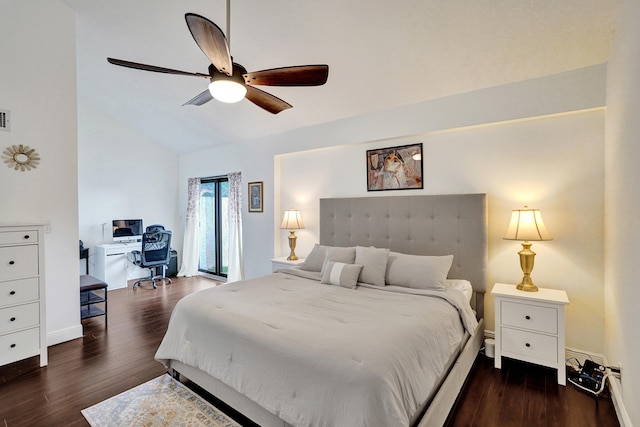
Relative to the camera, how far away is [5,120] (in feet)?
8.98

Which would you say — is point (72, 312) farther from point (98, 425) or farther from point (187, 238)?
point (187, 238)

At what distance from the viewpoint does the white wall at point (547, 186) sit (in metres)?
2.47

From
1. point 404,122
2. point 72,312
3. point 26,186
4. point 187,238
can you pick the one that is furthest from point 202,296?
point 187,238

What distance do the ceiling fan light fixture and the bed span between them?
143 centimetres

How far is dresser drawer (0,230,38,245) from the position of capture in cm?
240

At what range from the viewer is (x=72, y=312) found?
3.13 m

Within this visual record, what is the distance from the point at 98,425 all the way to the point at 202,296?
93 centimetres

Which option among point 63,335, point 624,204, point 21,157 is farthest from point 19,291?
point 624,204

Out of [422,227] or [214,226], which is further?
[214,226]

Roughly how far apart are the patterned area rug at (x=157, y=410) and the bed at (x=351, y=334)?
13 cm

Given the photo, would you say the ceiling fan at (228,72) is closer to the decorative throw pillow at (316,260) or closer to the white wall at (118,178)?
the decorative throw pillow at (316,260)

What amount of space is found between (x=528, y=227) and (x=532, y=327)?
80 cm

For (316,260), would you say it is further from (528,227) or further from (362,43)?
(362,43)

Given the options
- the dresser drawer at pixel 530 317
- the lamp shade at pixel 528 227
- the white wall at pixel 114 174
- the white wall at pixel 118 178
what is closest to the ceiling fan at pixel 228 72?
the lamp shade at pixel 528 227
